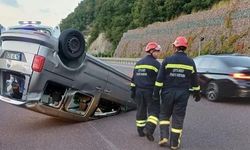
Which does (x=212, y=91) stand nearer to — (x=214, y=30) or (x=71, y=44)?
(x=71, y=44)

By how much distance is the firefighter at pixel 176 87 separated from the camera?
21.8ft

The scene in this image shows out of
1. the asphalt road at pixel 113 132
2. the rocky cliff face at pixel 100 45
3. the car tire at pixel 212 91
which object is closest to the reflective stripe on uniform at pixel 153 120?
the asphalt road at pixel 113 132

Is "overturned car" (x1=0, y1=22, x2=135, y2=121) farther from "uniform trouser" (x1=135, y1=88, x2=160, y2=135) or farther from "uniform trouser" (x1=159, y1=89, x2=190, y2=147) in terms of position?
"uniform trouser" (x1=159, y1=89, x2=190, y2=147)

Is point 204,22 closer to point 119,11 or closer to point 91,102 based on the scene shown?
point 91,102

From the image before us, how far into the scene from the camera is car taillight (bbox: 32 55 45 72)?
761 centimetres

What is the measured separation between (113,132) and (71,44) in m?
1.82

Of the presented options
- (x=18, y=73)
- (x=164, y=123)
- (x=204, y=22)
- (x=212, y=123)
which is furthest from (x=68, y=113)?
(x=204, y=22)

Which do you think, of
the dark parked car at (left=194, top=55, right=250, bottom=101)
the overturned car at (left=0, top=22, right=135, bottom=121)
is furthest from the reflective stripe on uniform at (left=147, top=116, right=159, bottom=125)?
the dark parked car at (left=194, top=55, right=250, bottom=101)

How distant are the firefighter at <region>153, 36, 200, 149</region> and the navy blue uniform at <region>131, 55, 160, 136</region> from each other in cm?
66

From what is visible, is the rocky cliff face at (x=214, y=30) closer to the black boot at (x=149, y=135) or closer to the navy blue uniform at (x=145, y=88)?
the navy blue uniform at (x=145, y=88)

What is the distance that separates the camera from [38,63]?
25.0 feet

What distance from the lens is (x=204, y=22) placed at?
38.0 meters

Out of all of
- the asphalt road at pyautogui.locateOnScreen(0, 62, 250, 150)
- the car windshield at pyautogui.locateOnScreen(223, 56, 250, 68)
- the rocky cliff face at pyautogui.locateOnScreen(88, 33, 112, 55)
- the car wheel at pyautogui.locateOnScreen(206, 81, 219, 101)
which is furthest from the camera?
the rocky cliff face at pyautogui.locateOnScreen(88, 33, 112, 55)

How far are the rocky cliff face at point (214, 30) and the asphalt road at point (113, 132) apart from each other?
806 inches
